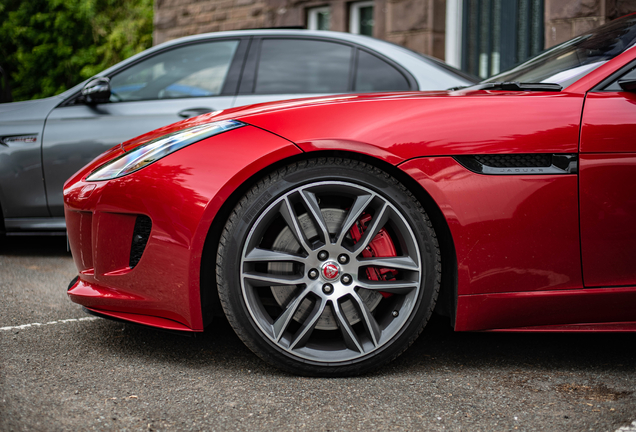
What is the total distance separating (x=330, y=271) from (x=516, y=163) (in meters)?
0.76

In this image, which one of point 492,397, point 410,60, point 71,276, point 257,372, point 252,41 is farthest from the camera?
point 252,41

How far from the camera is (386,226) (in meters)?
2.23

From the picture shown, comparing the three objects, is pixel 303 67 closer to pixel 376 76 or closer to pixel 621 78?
pixel 376 76

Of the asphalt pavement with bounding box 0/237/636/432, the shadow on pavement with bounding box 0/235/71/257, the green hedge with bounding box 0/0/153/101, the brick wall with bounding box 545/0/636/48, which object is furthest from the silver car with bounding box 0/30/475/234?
the green hedge with bounding box 0/0/153/101

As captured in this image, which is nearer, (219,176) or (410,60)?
(219,176)

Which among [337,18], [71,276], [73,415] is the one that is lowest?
[71,276]

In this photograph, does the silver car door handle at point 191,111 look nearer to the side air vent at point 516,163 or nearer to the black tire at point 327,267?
the black tire at point 327,267

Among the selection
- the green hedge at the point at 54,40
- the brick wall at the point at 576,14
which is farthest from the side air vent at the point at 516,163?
the green hedge at the point at 54,40

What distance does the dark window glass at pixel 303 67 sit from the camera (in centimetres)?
423

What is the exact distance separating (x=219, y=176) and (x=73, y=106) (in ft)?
8.81

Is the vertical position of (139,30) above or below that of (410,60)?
above

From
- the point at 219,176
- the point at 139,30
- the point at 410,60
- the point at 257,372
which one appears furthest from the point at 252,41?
the point at 139,30

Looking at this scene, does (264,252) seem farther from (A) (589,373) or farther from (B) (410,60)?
(B) (410,60)

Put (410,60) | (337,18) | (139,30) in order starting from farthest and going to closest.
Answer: (139,30), (337,18), (410,60)
